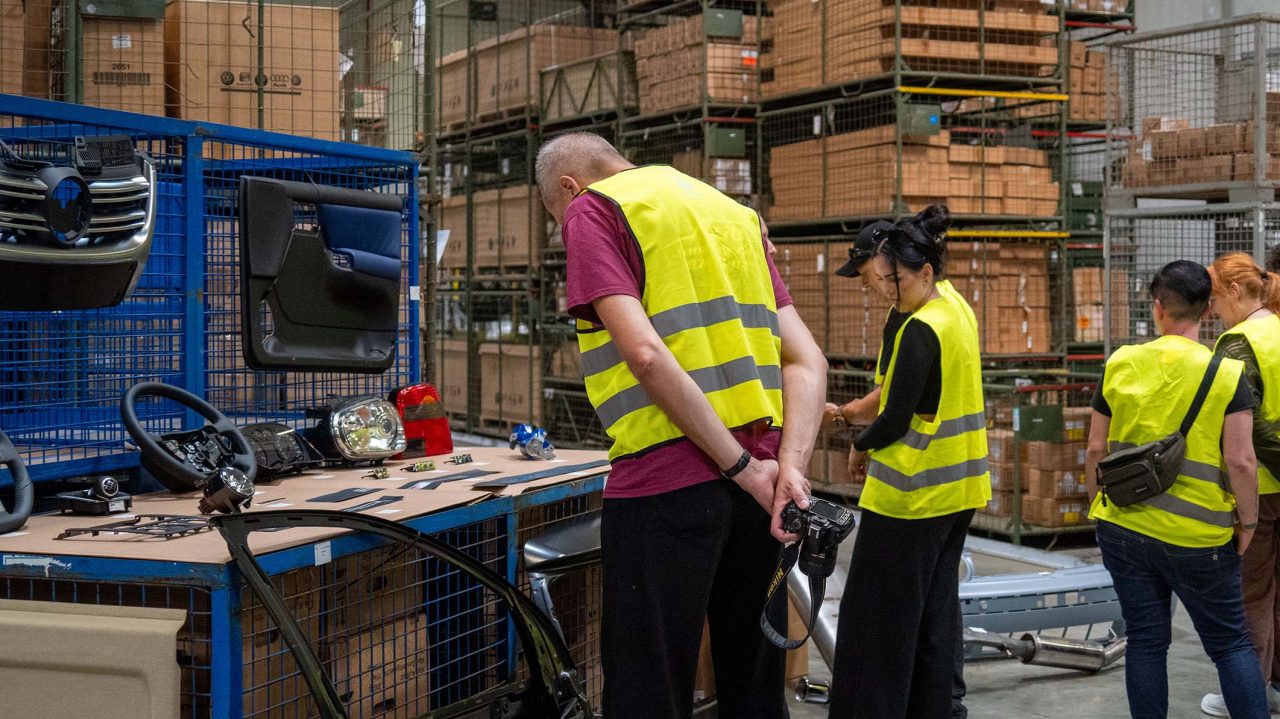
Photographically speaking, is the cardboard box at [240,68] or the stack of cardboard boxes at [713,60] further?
the stack of cardboard boxes at [713,60]

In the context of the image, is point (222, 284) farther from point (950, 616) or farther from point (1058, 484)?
point (1058, 484)

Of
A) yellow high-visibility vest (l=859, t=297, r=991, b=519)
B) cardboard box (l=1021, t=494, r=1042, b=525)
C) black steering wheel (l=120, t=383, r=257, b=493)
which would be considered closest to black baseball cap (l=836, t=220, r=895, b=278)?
yellow high-visibility vest (l=859, t=297, r=991, b=519)

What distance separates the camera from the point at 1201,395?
450 cm

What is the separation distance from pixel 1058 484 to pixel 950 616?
486 cm

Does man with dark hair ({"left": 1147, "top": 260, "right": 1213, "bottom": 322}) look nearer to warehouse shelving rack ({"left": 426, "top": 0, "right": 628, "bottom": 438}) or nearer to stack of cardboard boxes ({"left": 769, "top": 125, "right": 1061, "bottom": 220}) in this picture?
stack of cardboard boxes ({"left": 769, "top": 125, "right": 1061, "bottom": 220})

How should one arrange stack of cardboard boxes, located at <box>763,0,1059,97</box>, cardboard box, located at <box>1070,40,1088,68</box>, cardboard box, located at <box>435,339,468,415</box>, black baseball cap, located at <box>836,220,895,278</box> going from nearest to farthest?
black baseball cap, located at <box>836,220,895,278</box> < stack of cardboard boxes, located at <box>763,0,1059,97</box> < cardboard box, located at <box>1070,40,1088,68</box> < cardboard box, located at <box>435,339,468,415</box>

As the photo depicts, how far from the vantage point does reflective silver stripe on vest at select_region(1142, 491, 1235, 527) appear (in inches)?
175

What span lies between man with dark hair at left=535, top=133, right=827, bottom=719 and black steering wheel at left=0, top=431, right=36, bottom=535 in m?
1.44

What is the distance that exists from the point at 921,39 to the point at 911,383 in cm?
600

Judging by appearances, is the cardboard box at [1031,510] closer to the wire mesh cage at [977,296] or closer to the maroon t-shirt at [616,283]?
the wire mesh cage at [977,296]

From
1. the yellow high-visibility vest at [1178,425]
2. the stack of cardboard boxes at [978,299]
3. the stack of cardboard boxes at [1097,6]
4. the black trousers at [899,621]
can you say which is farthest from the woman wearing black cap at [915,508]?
the stack of cardboard boxes at [1097,6]

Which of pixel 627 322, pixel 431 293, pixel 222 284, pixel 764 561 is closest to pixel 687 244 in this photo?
pixel 627 322

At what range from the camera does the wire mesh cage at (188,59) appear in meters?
5.89

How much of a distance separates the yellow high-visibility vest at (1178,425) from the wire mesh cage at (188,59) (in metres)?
3.92
